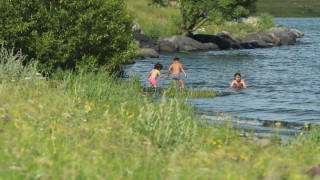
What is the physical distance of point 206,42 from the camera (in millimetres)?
65562

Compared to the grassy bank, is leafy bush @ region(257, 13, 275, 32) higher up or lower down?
higher up

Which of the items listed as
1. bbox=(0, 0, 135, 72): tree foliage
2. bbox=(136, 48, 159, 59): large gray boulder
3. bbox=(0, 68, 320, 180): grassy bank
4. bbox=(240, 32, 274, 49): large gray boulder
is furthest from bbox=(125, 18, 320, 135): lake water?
bbox=(240, 32, 274, 49): large gray boulder

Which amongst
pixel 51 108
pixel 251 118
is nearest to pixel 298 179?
pixel 51 108

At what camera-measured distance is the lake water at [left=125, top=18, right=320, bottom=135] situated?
62.3 feet

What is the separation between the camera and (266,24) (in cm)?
8769

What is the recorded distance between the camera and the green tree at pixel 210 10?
208ft

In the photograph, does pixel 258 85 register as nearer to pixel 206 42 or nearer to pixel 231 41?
pixel 206 42

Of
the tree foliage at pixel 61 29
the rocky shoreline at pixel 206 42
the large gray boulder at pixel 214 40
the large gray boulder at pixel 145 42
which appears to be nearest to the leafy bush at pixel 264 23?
the rocky shoreline at pixel 206 42

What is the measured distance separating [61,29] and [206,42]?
138 ft

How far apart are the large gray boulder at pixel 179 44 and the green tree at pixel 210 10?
4.42 metres

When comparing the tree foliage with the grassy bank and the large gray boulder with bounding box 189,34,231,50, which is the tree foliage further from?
the large gray boulder with bounding box 189,34,231,50

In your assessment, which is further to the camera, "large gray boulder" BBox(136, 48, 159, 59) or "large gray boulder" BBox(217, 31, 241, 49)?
"large gray boulder" BBox(217, 31, 241, 49)

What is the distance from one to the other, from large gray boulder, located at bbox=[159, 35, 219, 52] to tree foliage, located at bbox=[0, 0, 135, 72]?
32.2 m

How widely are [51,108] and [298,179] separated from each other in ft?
21.3
